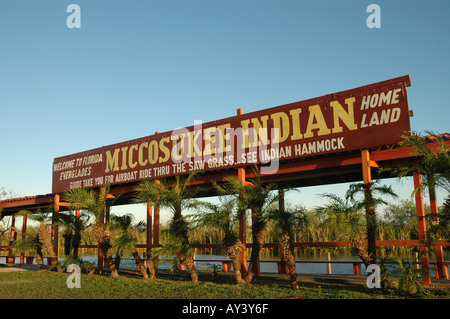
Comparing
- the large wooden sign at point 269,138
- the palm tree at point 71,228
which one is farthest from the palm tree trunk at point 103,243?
the large wooden sign at point 269,138

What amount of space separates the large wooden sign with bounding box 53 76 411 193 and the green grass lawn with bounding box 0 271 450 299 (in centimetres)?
400

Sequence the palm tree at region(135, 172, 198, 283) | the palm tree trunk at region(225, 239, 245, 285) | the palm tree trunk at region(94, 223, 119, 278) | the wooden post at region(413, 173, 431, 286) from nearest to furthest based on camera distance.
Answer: the wooden post at region(413, 173, 431, 286) < the palm tree trunk at region(225, 239, 245, 285) < the palm tree at region(135, 172, 198, 283) < the palm tree trunk at region(94, 223, 119, 278)

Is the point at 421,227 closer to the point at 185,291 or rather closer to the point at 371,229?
the point at 371,229

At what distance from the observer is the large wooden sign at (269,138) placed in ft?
39.3

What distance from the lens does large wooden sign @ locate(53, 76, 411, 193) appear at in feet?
39.3

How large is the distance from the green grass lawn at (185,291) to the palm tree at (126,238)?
1.16m

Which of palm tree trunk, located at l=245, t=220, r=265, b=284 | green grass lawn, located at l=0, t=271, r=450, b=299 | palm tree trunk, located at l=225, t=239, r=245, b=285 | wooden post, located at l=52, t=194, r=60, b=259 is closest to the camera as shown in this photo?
green grass lawn, located at l=0, t=271, r=450, b=299

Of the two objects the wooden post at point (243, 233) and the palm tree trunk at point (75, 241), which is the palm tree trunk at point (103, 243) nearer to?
the palm tree trunk at point (75, 241)

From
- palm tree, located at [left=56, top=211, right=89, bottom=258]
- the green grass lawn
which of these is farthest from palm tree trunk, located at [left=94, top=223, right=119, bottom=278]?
palm tree, located at [left=56, top=211, right=89, bottom=258]

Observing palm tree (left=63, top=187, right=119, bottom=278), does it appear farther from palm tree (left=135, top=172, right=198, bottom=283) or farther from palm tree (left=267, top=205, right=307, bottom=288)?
palm tree (left=267, top=205, right=307, bottom=288)

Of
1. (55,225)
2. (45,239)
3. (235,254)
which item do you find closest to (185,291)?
(235,254)

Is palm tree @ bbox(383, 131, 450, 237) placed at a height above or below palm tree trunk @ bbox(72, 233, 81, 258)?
above

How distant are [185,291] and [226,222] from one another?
2.39m
